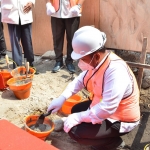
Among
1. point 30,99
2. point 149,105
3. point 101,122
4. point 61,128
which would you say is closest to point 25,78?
point 30,99

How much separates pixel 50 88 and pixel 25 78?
0.52 meters

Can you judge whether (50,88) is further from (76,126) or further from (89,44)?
(89,44)

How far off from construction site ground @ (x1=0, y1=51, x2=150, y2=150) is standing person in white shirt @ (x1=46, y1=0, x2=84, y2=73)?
0.21 metres

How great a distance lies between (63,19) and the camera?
4.42 meters

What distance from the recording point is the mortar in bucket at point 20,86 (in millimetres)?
3539

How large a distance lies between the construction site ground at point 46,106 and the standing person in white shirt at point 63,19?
208 mm

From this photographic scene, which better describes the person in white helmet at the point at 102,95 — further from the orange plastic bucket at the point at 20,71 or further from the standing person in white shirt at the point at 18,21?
the standing person in white shirt at the point at 18,21

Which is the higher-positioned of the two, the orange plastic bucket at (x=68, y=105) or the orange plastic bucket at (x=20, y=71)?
the orange plastic bucket at (x=20, y=71)

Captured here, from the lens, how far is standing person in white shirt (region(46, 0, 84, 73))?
419 cm

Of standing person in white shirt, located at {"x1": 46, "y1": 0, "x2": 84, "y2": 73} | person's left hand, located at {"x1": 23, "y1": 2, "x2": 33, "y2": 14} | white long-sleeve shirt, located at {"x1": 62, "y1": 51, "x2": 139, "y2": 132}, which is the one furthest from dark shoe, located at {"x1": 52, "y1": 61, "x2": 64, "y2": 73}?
white long-sleeve shirt, located at {"x1": 62, "y1": 51, "x2": 139, "y2": 132}

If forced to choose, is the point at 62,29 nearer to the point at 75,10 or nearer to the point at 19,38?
the point at 75,10

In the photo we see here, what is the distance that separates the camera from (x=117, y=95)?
2268mm

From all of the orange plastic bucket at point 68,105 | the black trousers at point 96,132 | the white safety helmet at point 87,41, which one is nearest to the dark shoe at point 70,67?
the orange plastic bucket at point 68,105

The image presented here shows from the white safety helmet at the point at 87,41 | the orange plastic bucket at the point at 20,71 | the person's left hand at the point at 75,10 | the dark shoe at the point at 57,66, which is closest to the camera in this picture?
the white safety helmet at the point at 87,41
